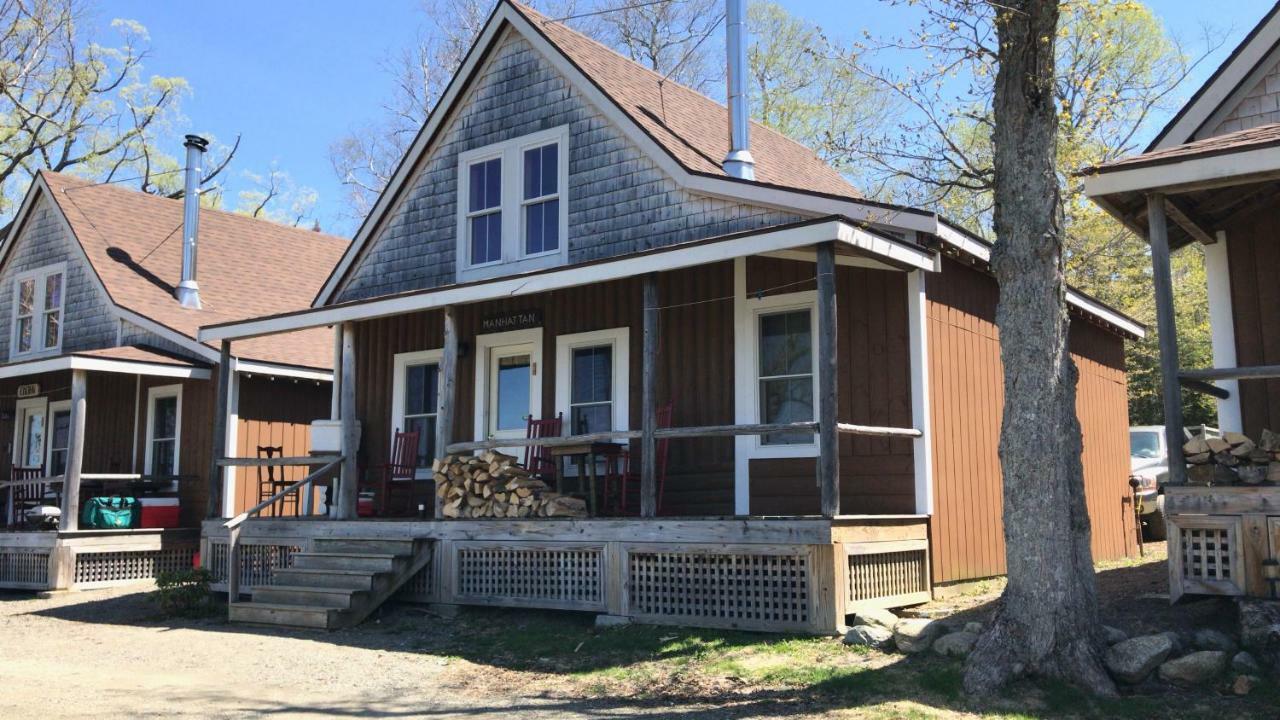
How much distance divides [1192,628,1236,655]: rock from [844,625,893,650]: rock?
2123 millimetres

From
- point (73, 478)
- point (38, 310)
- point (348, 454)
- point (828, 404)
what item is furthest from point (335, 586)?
point (38, 310)

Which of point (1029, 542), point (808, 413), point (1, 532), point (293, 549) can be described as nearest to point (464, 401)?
point (293, 549)

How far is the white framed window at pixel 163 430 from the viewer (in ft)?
61.9

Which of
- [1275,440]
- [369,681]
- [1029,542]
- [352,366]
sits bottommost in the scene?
[369,681]

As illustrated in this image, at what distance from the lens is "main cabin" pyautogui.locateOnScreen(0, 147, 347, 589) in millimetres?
16984

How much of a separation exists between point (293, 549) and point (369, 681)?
5.69m

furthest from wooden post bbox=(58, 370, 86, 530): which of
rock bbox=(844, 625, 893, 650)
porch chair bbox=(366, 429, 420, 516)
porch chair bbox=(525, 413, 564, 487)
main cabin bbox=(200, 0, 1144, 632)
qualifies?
rock bbox=(844, 625, 893, 650)

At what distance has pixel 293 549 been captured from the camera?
1427 cm

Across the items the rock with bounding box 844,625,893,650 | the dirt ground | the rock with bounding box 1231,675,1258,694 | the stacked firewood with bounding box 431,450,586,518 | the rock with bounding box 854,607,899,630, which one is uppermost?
the stacked firewood with bounding box 431,450,586,518

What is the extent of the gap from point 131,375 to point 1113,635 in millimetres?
16868

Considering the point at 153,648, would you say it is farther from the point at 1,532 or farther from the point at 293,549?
the point at 1,532

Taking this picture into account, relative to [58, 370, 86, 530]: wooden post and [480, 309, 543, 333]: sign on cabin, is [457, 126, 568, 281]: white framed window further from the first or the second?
[58, 370, 86, 530]: wooden post

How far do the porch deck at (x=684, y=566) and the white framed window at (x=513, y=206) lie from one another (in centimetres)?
375

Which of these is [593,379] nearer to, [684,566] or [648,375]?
[648,375]
